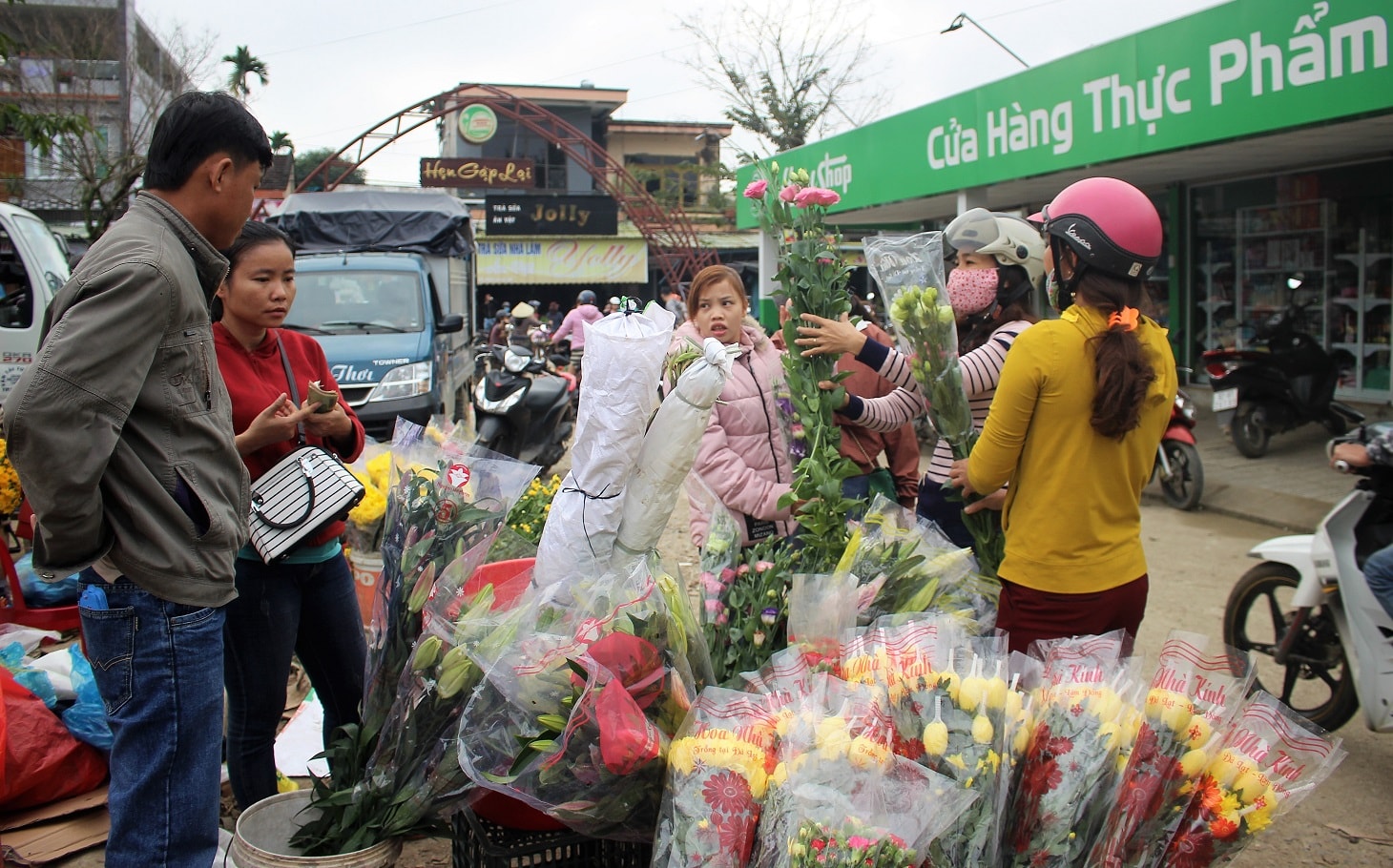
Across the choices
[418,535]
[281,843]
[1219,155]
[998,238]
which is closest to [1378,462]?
[998,238]

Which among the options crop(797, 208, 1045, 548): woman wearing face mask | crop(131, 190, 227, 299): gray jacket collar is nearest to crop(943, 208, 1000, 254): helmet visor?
crop(797, 208, 1045, 548): woman wearing face mask

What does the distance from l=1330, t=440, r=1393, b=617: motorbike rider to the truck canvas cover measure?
32.5 ft

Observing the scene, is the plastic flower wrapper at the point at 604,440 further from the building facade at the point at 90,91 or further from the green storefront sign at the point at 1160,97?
the building facade at the point at 90,91

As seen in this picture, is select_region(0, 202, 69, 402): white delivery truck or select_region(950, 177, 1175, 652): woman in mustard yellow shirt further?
select_region(0, 202, 69, 402): white delivery truck

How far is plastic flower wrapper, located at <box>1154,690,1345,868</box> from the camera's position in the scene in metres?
1.63

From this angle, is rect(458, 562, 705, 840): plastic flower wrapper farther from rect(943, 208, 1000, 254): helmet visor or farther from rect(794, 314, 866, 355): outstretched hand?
rect(943, 208, 1000, 254): helmet visor

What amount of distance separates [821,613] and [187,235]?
1.50m

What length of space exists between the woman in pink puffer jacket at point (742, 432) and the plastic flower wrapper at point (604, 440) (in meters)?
1.12

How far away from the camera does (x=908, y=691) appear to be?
170cm

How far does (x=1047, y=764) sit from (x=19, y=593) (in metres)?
3.93

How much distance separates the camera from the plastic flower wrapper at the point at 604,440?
6.86ft

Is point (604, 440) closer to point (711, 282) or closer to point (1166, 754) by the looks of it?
point (1166, 754)

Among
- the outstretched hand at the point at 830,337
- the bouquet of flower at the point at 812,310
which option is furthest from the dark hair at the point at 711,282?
the outstretched hand at the point at 830,337

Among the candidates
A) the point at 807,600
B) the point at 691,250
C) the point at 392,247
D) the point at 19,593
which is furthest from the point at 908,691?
the point at 691,250
